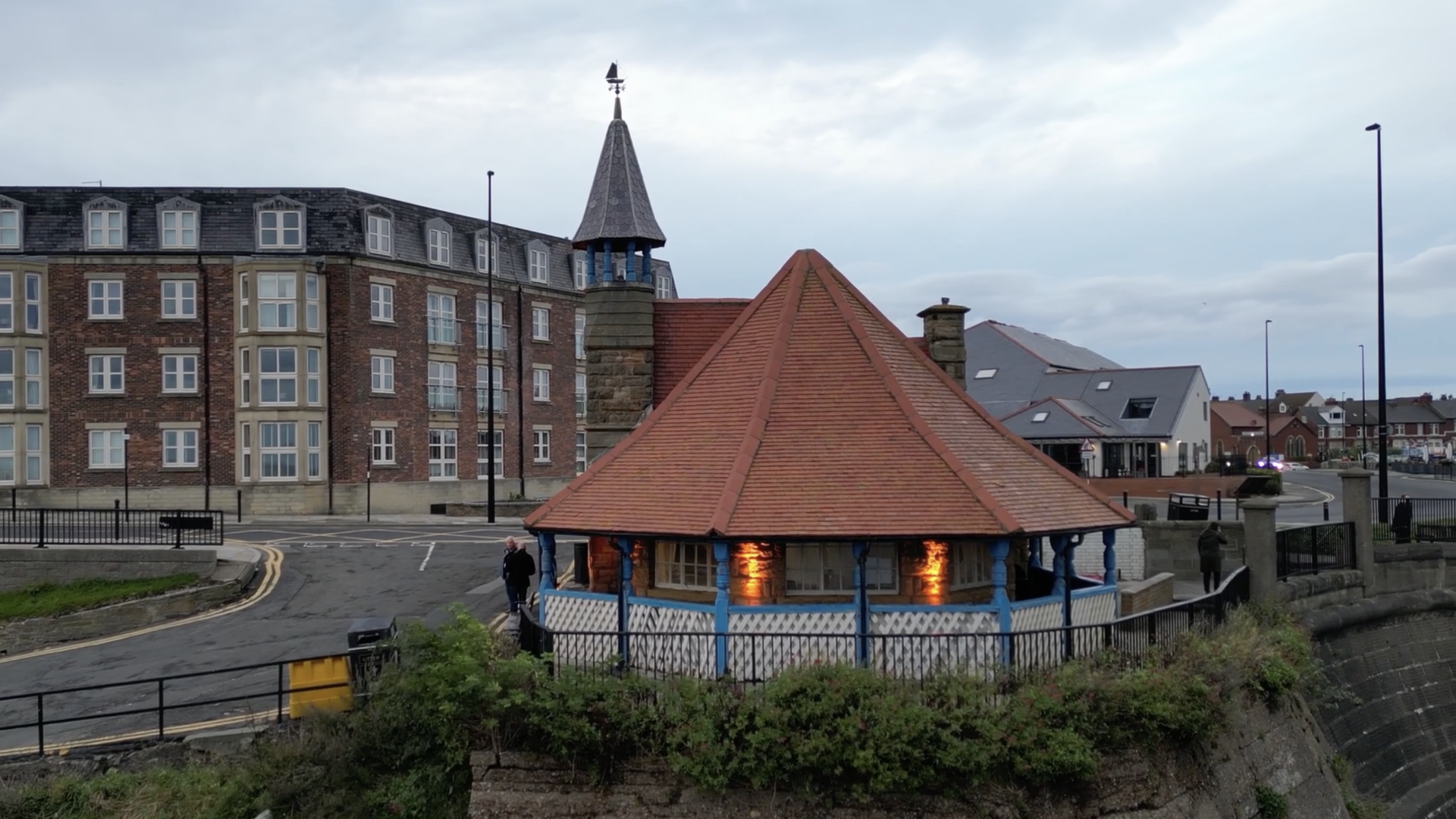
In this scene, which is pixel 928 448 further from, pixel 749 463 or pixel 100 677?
pixel 100 677

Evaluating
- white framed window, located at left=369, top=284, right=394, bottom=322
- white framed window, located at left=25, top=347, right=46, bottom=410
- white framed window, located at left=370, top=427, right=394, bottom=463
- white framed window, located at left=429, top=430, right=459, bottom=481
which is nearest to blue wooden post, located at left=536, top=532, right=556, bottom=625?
white framed window, located at left=370, top=427, right=394, bottom=463

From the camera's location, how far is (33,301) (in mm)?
38594

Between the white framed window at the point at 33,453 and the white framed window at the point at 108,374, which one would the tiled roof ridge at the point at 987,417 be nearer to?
the white framed window at the point at 108,374

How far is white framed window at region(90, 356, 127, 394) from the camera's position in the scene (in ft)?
128

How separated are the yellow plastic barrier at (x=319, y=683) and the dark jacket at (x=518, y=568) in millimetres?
4632

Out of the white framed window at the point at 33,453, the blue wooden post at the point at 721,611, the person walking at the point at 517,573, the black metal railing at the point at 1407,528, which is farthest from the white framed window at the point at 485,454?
the blue wooden post at the point at 721,611

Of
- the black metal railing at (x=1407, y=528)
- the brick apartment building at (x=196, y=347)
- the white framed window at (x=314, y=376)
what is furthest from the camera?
the white framed window at (x=314, y=376)

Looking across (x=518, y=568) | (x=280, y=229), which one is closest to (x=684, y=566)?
(x=518, y=568)

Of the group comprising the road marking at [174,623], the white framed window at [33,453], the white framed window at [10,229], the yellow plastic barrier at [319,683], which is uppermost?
the white framed window at [10,229]

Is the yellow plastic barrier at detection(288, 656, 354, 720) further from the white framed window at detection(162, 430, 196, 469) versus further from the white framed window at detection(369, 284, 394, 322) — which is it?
the white framed window at detection(162, 430, 196, 469)

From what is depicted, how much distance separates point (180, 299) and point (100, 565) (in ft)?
Result: 62.9

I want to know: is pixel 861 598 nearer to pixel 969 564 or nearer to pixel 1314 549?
pixel 969 564

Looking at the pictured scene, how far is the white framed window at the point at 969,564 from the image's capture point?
45.3 feet

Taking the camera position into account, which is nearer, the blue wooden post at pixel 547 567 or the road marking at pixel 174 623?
the blue wooden post at pixel 547 567
